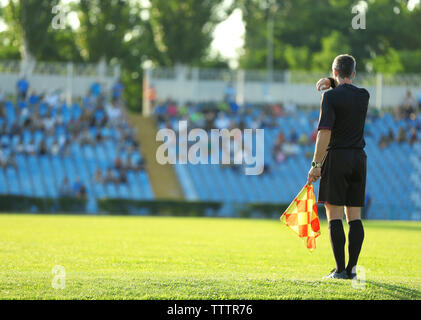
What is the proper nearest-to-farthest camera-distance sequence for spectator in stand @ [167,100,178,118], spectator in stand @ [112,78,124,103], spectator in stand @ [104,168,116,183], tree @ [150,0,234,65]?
spectator in stand @ [104,168,116,183], spectator in stand @ [112,78,124,103], spectator in stand @ [167,100,178,118], tree @ [150,0,234,65]

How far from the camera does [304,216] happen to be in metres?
9.30

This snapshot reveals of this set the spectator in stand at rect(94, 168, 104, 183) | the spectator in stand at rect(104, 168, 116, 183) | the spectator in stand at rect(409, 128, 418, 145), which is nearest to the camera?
the spectator in stand at rect(94, 168, 104, 183)

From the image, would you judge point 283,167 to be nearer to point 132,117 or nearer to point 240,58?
point 132,117

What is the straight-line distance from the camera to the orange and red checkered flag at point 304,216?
923 cm

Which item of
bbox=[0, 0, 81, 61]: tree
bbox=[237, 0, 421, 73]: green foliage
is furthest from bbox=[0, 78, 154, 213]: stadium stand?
bbox=[237, 0, 421, 73]: green foliage

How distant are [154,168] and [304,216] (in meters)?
27.9

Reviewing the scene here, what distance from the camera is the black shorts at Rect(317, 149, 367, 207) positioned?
866 centimetres

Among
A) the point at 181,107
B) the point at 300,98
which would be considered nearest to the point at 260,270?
the point at 181,107

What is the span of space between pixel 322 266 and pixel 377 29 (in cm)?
5223

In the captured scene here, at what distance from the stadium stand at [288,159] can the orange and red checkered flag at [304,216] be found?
944 inches

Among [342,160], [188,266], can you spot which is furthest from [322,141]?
[188,266]

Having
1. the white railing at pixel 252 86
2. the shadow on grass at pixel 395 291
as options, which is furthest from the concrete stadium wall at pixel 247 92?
the shadow on grass at pixel 395 291

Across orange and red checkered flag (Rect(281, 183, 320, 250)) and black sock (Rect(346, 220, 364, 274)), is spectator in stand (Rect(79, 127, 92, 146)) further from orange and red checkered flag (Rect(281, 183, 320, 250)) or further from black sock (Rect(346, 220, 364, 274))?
black sock (Rect(346, 220, 364, 274))

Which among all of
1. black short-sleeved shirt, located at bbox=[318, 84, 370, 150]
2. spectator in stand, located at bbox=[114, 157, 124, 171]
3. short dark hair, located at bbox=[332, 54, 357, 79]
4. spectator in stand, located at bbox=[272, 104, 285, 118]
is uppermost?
short dark hair, located at bbox=[332, 54, 357, 79]
